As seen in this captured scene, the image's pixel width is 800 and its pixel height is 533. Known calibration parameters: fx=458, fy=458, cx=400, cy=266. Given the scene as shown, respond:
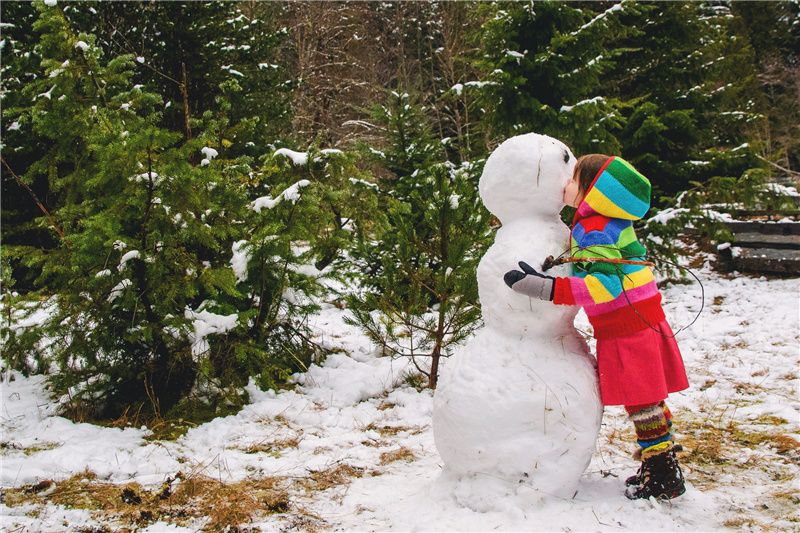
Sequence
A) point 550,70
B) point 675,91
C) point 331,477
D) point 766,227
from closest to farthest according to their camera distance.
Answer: point 331,477, point 550,70, point 766,227, point 675,91

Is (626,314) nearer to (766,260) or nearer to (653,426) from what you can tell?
(653,426)

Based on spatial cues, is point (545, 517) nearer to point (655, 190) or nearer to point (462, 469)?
point (462, 469)

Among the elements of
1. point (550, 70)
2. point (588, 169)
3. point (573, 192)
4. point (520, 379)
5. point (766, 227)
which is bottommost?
point (766, 227)

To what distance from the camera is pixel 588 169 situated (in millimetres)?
2217

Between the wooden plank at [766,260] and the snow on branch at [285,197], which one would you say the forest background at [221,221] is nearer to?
the snow on branch at [285,197]

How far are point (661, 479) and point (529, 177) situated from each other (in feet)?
5.01

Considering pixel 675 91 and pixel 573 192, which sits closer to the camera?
pixel 573 192

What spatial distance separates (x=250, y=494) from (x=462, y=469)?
116cm

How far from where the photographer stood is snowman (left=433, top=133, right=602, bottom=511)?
6.71ft

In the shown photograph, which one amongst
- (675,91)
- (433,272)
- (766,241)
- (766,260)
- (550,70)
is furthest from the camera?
(675,91)

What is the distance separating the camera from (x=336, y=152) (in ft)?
13.6

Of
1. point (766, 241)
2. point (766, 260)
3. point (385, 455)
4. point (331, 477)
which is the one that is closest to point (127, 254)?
point (331, 477)

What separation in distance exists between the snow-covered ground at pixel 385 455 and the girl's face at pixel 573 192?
1412 millimetres

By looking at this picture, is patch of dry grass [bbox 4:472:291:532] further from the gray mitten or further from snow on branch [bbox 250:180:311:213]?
snow on branch [bbox 250:180:311:213]
